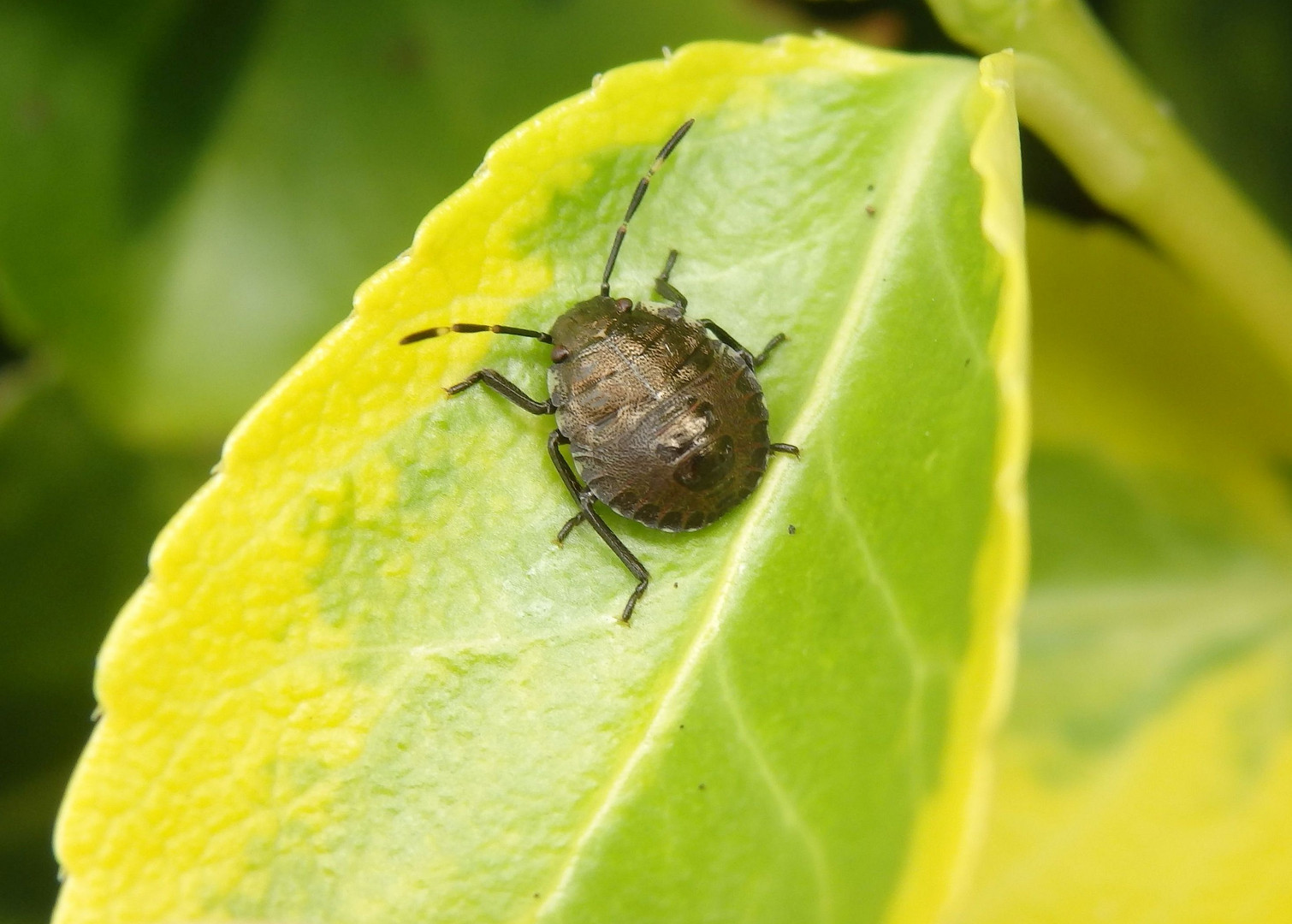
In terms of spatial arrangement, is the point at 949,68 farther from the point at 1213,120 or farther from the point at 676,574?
the point at 1213,120

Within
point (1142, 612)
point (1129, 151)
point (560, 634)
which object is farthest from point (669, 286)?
point (1142, 612)

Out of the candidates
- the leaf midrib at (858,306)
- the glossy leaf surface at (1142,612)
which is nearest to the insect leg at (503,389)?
the leaf midrib at (858,306)

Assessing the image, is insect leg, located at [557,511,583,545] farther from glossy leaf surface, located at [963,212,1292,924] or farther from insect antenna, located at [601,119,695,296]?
glossy leaf surface, located at [963,212,1292,924]

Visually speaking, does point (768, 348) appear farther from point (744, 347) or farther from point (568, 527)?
point (568, 527)

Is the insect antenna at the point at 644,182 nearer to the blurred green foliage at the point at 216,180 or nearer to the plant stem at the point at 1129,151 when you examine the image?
the plant stem at the point at 1129,151

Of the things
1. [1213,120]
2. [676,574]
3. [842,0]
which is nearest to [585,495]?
[676,574]
